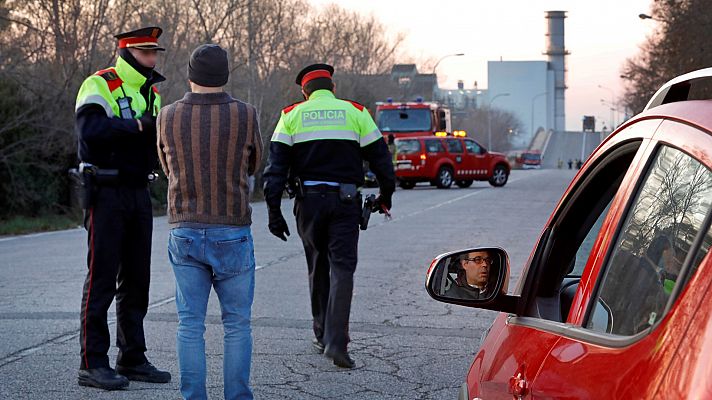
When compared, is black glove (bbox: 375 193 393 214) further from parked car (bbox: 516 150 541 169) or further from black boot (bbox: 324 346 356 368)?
parked car (bbox: 516 150 541 169)

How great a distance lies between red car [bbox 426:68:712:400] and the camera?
6.10ft

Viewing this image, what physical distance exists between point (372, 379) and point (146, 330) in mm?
2297

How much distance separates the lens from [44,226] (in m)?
22.7

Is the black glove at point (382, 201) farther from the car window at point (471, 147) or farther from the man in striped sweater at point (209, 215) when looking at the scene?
the car window at point (471, 147)

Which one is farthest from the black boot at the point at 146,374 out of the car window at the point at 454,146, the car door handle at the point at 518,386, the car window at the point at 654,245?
the car window at the point at 454,146

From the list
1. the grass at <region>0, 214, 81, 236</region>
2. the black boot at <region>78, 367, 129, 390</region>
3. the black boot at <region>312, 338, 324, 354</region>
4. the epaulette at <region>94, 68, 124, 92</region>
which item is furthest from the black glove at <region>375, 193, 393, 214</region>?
the grass at <region>0, 214, 81, 236</region>

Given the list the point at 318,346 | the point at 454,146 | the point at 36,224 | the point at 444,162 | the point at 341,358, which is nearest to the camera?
the point at 341,358

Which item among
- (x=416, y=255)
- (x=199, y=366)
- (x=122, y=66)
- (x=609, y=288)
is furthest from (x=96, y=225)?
(x=416, y=255)

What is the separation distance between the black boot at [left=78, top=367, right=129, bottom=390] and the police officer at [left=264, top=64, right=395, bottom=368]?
4.47 feet

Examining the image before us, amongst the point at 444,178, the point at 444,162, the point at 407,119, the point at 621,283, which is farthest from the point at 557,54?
the point at 621,283

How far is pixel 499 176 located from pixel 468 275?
38.7 m

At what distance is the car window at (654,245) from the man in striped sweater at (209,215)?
3197 mm

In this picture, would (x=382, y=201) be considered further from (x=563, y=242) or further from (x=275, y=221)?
(x=563, y=242)

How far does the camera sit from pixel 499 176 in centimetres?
4153
